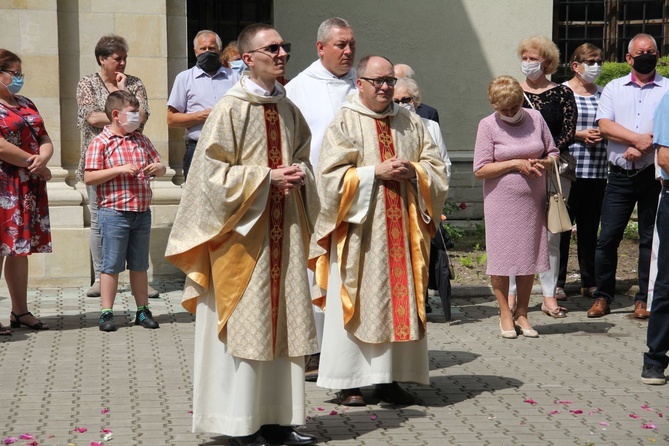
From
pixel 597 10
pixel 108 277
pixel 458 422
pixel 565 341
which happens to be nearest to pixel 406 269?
pixel 458 422

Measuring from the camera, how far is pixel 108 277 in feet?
29.2

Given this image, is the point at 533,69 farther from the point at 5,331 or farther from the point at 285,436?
the point at 285,436

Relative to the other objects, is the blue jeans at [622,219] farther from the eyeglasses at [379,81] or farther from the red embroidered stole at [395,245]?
the eyeglasses at [379,81]

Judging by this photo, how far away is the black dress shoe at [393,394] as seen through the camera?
22.2 feet

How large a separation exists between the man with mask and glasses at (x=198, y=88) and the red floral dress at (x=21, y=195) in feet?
5.63

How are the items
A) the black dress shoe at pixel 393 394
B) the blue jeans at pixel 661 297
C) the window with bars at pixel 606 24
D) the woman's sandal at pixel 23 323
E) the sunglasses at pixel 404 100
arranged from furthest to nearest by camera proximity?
the window with bars at pixel 606 24, the woman's sandal at pixel 23 323, the sunglasses at pixel 404 100, the blue jeans at pixel 661 297, the black dress shoe at pixel 393 394

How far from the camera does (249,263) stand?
581 centimetres

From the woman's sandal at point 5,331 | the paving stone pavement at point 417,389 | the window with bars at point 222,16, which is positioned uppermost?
the window with bars at point 222,16

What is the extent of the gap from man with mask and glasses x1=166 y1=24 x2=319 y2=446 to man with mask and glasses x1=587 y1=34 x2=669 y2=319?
430cm

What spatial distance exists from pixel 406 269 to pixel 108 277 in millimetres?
3061

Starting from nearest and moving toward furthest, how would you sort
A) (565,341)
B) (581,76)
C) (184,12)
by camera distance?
(565,341)
(581,76)
(184,12)

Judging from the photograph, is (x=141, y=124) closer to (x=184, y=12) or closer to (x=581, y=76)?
(x=184, y=12)

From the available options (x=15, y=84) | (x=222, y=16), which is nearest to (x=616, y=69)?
(x=222, y=16)

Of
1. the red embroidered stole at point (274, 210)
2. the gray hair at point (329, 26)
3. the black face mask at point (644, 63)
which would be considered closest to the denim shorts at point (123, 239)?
the gray hair at point (329, 26)
